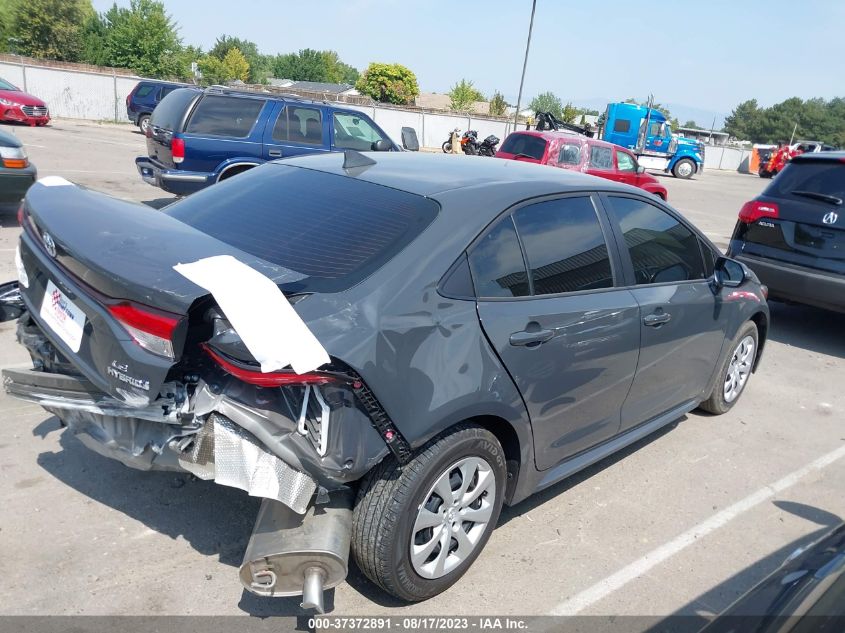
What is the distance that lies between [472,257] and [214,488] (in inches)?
71.0

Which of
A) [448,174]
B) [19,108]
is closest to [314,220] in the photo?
[448,174]

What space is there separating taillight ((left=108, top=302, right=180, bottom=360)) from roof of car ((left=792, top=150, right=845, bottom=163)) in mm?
6750

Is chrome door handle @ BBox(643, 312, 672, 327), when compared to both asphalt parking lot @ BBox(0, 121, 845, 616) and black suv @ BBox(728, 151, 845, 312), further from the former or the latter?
black suv @ BBox(728, 151, 845, 312)

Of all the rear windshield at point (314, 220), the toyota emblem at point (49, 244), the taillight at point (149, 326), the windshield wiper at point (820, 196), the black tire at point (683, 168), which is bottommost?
the black tire at point (683, 168)

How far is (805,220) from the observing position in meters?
6.80

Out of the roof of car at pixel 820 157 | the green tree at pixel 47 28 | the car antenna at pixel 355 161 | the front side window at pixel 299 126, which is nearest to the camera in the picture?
the car antenna at pixel 355 161

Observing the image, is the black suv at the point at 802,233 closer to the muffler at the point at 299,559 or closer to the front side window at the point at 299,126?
the muffler at the point at 299,559

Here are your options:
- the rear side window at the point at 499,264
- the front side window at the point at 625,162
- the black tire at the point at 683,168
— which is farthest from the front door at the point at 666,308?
the black tire at the point at 683,168

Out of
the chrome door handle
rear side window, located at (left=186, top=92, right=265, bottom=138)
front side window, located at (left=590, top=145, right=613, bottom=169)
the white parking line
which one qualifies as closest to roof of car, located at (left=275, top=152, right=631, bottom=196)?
the chrome door handle

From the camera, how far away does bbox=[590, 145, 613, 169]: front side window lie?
1453 cm

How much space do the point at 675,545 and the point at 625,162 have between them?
12.9m

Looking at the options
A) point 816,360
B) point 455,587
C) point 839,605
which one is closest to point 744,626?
point 839,605

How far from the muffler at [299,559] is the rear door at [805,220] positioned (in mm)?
5913

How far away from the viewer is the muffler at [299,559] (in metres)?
2.53
